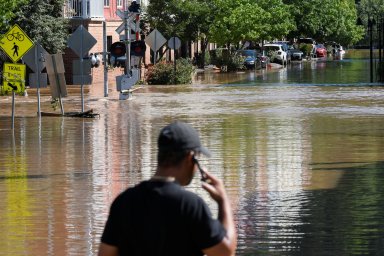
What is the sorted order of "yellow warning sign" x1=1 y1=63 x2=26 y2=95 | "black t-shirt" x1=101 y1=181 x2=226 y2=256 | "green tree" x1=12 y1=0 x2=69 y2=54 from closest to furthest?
"black t-shirt" x1=101 y1=181 x2=226 y2=256 < "yellow warning sign" x1=1 y1=63 x2=26 y2=95 < "green tree" x1=12 y1=0 x2=69 y2=54

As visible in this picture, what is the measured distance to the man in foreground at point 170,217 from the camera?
17.6ft

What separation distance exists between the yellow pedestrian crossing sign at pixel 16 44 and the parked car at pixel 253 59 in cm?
4576

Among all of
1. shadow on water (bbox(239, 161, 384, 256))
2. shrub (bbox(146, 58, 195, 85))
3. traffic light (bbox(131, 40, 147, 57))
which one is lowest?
shadow on water (bbox(239, 161, 384, 256))

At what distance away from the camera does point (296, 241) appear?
38.1 ft

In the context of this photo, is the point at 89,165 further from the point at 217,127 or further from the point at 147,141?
the point at 217,127

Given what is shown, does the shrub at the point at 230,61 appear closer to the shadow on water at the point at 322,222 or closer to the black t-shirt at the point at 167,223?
the shadow on water at the point at 322,222

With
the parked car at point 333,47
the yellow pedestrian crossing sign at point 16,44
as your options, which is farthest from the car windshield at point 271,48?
the yellow pedestrian crossing sign at point 16,44

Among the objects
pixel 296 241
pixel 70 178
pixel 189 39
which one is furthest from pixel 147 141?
pixel 189 39

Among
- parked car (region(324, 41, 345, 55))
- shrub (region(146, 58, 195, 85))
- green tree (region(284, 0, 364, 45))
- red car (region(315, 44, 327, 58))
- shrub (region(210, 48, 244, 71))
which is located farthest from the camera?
parked car (region(324, 41, 345, 55))

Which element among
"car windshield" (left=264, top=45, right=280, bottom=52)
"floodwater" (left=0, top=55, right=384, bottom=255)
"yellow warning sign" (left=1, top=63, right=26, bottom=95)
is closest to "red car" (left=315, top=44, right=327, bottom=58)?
"car windshield" (left=264, top=45, right=280, bottom=52)

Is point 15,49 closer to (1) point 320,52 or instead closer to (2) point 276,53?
(2) point 276,53

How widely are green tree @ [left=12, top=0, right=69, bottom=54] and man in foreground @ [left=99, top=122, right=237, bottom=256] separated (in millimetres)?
40769

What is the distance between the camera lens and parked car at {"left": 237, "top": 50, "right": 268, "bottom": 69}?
72.9m

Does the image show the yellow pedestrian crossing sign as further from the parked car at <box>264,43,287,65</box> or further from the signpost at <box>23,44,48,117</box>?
the parked car at <box>264,43,287,65</box>
